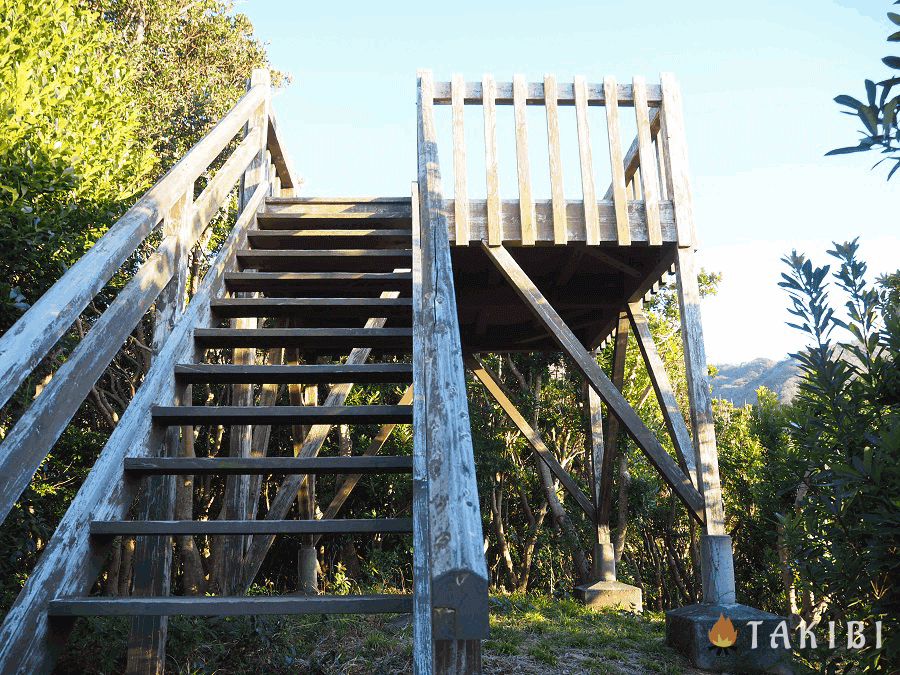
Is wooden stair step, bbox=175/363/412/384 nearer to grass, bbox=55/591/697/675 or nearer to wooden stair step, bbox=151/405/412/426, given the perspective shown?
wooden stair step, bbox=151/405/412/426

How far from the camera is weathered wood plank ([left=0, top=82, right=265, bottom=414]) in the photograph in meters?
1.70

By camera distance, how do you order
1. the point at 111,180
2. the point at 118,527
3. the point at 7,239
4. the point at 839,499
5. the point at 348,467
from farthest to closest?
the point at 111,180
the point at 7,239
the point at 348,467
the point at 118,527
the point at 839,499

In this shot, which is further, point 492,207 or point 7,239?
point 492,207

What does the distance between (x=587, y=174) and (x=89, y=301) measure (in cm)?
361

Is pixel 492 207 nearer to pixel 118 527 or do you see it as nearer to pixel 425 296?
pixel 425 296

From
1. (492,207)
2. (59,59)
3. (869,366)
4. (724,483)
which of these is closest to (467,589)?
(869,366)

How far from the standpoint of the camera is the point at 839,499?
6.42 feet

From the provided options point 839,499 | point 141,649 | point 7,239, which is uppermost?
point 7,239

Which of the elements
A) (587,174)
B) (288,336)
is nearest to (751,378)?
(587,174)

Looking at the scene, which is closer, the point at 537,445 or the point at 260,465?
the point at 260,465

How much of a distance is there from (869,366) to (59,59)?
517 cm

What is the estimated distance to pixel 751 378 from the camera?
3869cm

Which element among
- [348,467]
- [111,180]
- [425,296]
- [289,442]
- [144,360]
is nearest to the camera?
[348,467]

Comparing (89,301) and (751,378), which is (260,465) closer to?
(89,301)
